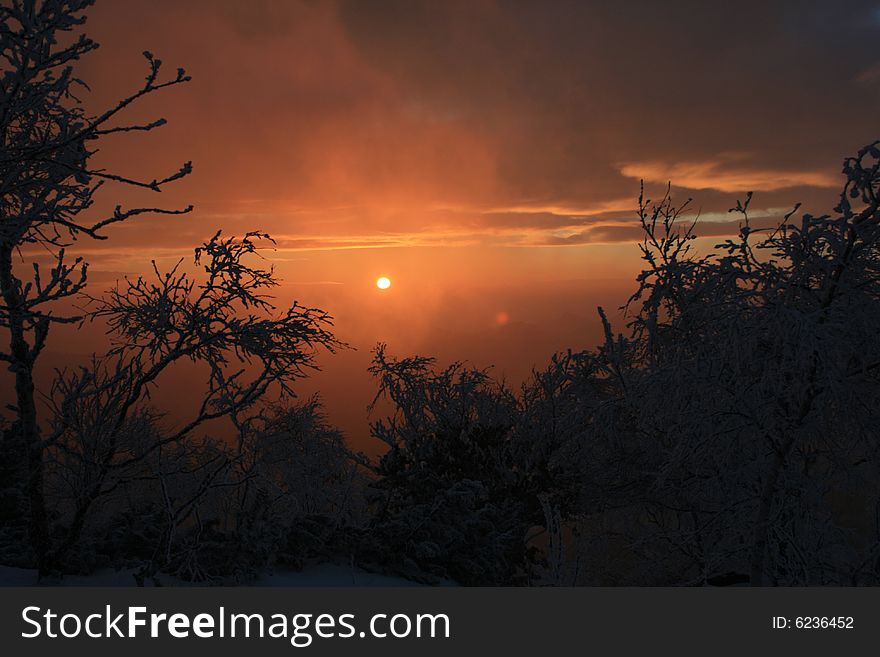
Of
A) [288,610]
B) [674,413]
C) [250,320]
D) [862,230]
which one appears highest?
[862,230]

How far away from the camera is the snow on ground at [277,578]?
746 centimetres

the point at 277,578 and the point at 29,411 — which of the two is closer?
the point at 277,578

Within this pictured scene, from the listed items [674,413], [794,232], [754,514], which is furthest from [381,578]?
[794,232]

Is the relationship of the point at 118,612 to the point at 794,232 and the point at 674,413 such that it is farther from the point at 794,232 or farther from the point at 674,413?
the point at 794,232

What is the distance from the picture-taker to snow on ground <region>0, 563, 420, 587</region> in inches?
294

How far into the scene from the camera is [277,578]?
7.90 metres

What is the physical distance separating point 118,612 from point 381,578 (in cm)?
377

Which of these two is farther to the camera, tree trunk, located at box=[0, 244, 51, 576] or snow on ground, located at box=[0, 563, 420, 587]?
tree trunk, located at box=[0, 244, 51, 576]

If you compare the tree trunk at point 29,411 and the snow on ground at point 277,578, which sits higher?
the tree trunk at point 29,411

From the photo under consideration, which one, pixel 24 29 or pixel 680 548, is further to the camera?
pixel 680 548

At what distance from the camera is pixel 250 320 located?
8328 millimetres

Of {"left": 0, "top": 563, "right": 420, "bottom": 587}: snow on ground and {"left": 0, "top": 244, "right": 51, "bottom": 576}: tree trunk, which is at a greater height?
{"left": 0, "top": 244, "right": 51, "bottom": 576}: tree trunk

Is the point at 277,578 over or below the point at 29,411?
below

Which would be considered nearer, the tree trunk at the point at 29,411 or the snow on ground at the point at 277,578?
the snow on ground at the point at 277,578
